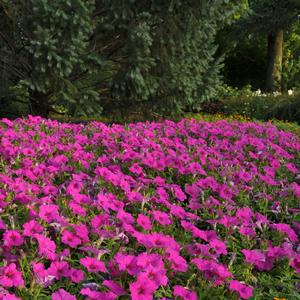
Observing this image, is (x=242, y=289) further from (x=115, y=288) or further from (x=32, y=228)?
(x=32, y=228)

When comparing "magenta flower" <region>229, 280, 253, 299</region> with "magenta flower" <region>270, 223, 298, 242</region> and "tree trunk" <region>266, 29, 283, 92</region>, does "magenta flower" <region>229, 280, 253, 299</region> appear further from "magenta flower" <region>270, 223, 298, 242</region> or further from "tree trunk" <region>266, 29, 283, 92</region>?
"tree trunk" <region>266, 29, 283, 92</region>

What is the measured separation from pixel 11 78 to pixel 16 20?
47.0 inches

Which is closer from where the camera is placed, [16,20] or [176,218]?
[176,218]

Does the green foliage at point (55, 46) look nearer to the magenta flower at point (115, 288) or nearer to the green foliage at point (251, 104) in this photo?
the magenta flower at point (115, 288)

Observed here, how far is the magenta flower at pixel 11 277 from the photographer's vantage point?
1689 millimetres

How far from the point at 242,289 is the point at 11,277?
887 mm

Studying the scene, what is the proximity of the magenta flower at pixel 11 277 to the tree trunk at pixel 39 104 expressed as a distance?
8377 mm

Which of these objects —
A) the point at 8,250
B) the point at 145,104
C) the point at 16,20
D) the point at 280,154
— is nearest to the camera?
the point at 8,250

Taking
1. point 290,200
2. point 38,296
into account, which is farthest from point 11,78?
point 38,296

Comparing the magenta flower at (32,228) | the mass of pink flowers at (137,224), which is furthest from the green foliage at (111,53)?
the magenta flower at (32,228)

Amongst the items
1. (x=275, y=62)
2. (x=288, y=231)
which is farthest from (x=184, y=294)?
(x=275, y=62)

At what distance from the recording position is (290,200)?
3209 millimetres

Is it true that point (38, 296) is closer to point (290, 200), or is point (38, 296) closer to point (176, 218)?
point (176, 218)

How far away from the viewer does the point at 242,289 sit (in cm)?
191
